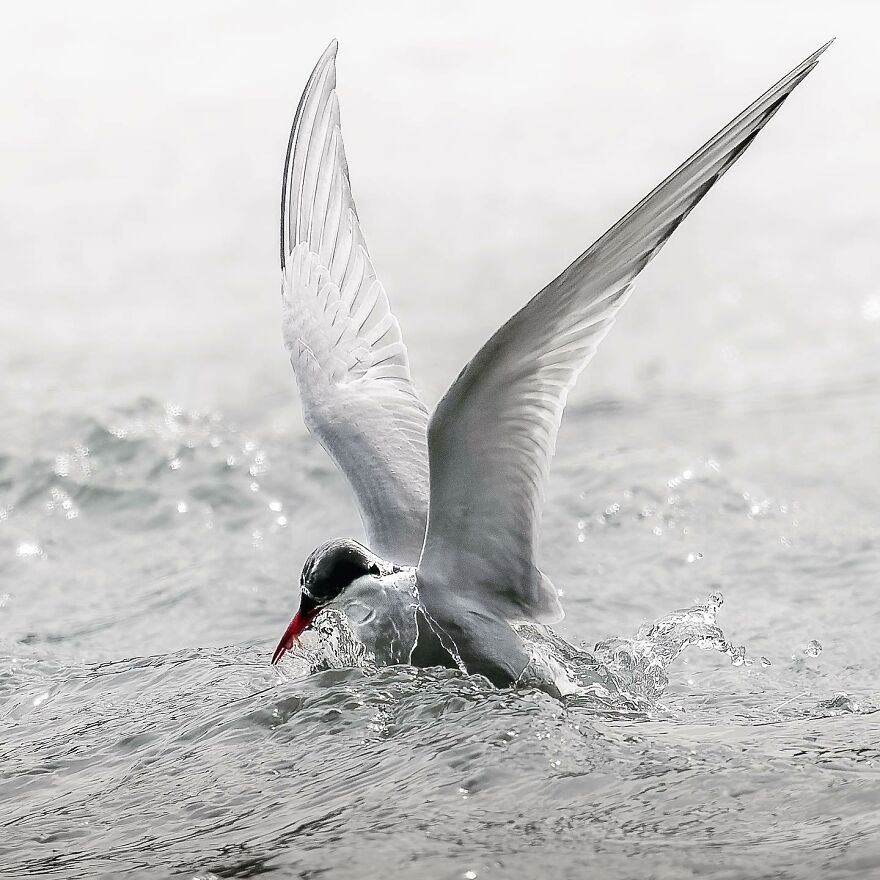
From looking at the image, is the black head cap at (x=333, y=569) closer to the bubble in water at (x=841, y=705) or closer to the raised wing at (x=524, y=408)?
the raised wing at (x=524, y=408)

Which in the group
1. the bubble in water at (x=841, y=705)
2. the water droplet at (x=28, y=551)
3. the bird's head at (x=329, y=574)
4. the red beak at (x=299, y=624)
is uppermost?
the water droplet at (x=28, y=551)

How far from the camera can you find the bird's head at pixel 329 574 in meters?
5.15

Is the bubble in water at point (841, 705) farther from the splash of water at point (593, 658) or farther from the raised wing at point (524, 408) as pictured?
the raised wing at point (524, 408)

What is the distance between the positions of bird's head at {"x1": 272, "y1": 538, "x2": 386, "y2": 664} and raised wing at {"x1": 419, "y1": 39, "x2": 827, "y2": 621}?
241 millimetres

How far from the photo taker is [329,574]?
203 inches

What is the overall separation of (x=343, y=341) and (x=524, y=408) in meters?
1.67

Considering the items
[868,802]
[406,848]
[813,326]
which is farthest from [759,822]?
[813,326]

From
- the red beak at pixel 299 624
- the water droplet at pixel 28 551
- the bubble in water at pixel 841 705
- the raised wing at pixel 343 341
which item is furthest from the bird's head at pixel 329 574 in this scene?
the water droplet at pixel 28 551

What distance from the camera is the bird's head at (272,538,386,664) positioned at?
16.9ft

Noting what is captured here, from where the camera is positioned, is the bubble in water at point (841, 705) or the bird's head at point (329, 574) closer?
the bubble in water at point (841, 705)

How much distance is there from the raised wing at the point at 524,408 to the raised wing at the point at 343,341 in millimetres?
654

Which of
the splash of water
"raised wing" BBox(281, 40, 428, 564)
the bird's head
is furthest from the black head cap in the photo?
"raised wing" BBox(281, 40, 428, 564)

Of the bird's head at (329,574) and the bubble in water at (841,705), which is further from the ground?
the bird's head at (329,574)

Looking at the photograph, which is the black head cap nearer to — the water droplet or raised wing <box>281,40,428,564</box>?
raised wing <box>281,40,428,564</box>
